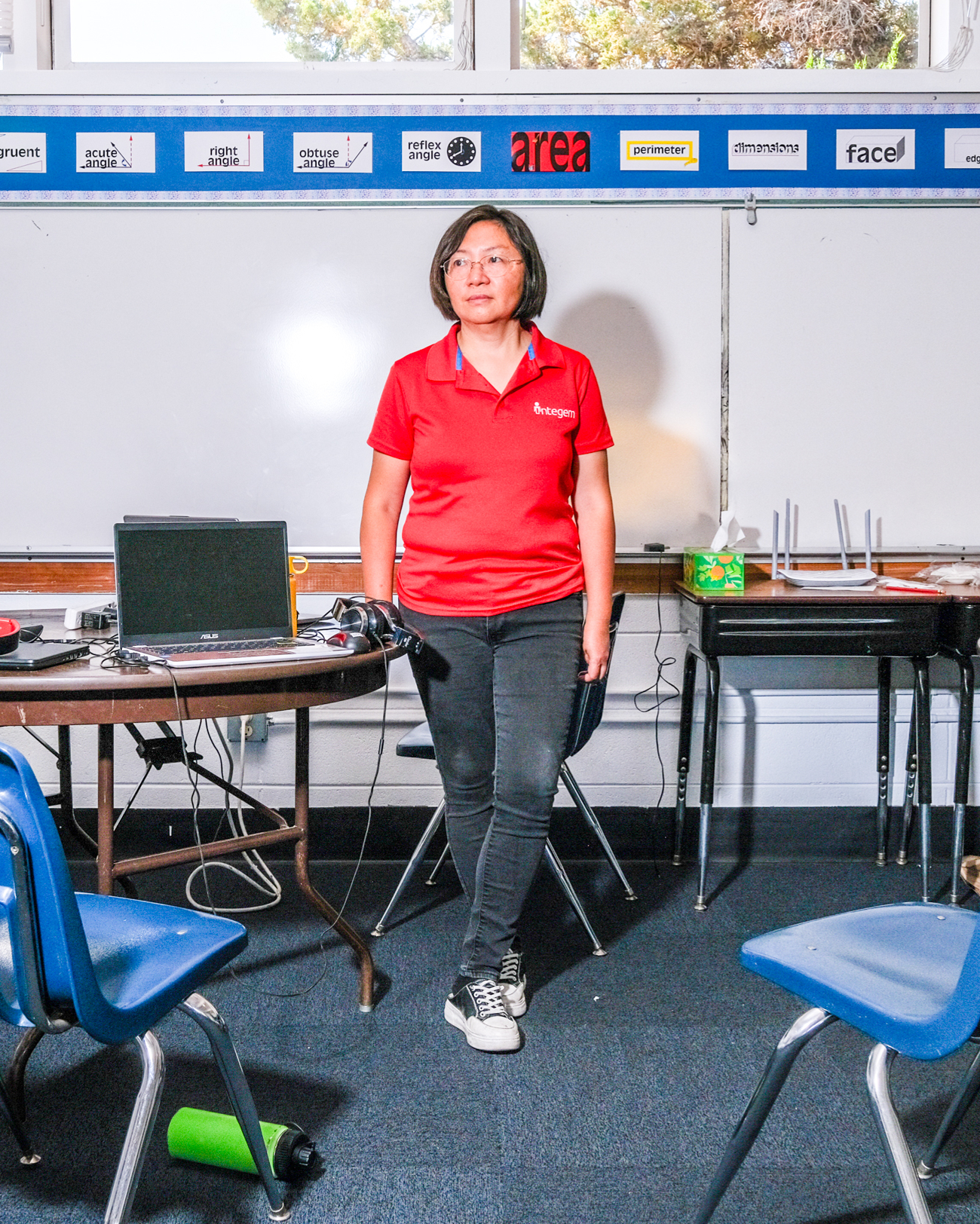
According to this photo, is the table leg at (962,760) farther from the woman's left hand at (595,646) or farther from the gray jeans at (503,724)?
the gray jeans at (503,724)

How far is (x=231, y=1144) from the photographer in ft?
5.08

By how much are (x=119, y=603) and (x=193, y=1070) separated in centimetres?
86

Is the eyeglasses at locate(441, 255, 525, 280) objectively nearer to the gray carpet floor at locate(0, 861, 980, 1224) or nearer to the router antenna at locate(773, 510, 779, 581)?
the router antenna at locate(773, 510, 779, 581)

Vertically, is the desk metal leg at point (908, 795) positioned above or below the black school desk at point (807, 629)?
below

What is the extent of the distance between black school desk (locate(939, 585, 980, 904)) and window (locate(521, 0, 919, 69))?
167 centimetres

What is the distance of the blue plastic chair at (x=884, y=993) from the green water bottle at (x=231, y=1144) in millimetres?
598

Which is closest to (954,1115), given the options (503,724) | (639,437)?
(503,724)

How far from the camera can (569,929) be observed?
8.35 ft

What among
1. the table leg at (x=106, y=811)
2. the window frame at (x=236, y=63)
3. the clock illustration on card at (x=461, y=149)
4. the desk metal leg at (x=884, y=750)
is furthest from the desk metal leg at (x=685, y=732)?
the window frame at (x=236, y=63)

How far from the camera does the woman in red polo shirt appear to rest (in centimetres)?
196

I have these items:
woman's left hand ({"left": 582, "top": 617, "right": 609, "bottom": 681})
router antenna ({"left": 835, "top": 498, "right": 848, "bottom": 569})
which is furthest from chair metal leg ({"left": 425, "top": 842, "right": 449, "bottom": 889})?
router antenna ({"left": 835, "top": 498, "right": 848, "bottom": 569})

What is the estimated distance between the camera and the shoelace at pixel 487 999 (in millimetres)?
1969

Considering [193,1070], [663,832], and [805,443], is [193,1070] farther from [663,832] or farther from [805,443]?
[805,443]

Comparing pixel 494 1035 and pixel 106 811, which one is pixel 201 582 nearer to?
pixel 106 811
